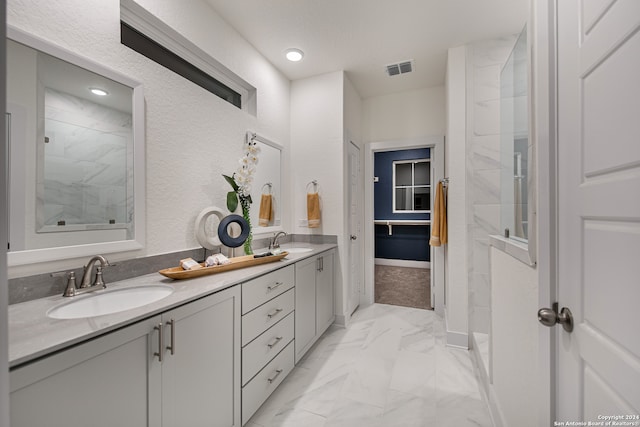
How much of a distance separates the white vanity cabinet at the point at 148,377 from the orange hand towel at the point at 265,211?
120cm

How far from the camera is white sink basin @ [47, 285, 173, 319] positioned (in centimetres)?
105

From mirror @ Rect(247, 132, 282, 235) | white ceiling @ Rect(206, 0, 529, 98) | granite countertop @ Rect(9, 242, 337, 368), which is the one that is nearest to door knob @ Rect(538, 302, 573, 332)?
granite countertop @ Rect(9, 242, 337, 368)

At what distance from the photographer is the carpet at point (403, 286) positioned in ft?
11.7

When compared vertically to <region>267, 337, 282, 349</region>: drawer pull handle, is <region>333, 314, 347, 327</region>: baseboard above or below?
below

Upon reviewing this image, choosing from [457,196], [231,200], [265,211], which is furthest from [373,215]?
[231,200]

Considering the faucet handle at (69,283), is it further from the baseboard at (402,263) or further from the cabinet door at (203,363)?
the baseboard at (402,263)

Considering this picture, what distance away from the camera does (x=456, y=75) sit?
8.11ft

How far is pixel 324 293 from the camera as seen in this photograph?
252 centimetres

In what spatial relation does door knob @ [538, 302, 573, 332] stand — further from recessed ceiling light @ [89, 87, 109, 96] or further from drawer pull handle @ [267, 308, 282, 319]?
recessed ceiling light @ [89, 87, 109, 96]

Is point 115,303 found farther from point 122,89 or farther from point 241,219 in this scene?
point 122,89

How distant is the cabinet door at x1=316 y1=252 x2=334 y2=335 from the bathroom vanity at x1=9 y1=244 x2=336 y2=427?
0.54 m

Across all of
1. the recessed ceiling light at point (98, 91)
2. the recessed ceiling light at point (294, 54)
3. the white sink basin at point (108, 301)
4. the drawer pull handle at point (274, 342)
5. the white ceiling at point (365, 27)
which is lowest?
the drawer pull handle at point (274, 342)

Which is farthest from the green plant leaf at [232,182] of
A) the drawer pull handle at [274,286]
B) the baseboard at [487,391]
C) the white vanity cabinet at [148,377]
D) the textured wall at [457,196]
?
the baseboard at [487,391]

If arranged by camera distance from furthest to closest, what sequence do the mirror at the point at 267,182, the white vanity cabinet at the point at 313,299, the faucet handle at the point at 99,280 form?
the mirror at the point at 267,182 < the white vanity cabinet at the point at 313,299 < the faucet handle at the point at 99,280
